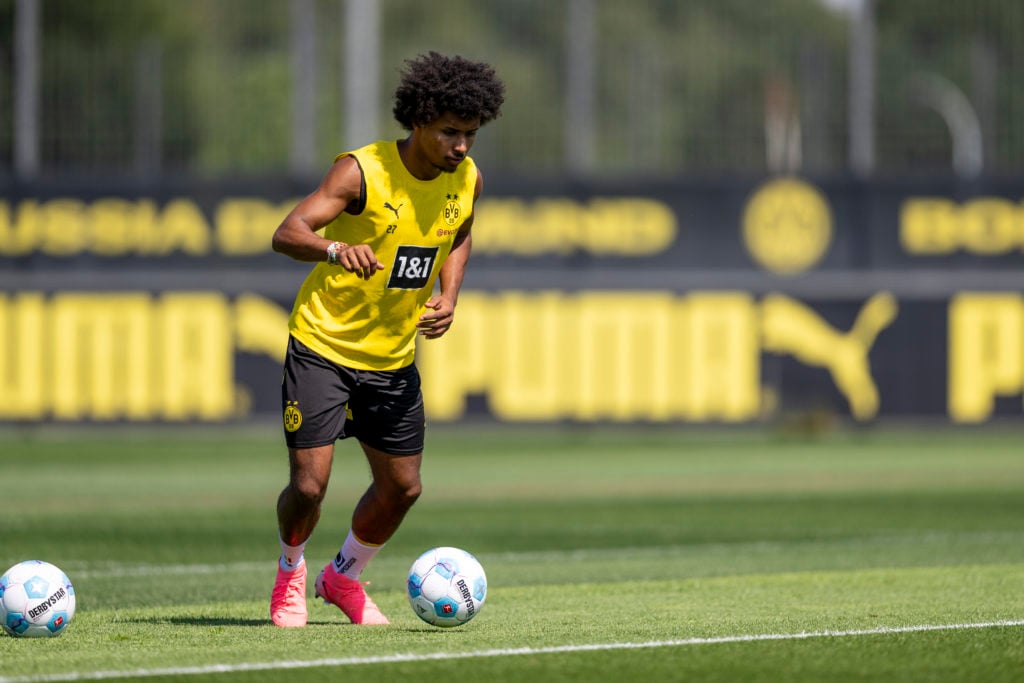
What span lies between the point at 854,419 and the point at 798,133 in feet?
15.0

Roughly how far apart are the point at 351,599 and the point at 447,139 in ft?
7.10

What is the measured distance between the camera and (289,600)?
8.16 m

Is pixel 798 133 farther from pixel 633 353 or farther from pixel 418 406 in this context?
A: pixel 418 406

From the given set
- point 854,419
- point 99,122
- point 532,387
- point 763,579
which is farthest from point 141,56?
point 763,579

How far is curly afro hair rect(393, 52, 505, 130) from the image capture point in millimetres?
7941

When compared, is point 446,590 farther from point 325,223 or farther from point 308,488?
point 325,223

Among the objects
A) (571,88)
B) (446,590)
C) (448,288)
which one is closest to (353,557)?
(446,590)

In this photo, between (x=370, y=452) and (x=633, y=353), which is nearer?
(x=370, y=452)

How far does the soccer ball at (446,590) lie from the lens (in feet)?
25.3

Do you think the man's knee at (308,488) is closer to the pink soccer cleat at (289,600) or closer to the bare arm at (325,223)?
the pink soccer cleat at (289,600)

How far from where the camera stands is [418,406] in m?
8.34

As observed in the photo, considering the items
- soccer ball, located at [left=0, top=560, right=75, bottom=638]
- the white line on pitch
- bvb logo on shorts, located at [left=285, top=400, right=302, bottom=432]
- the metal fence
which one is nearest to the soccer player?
bvb logo on shorts, located at [left=285, top=400, right=302, bottom=432]

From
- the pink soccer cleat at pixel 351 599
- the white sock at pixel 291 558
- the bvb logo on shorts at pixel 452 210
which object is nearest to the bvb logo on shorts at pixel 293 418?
the white sock at pixel 291 558

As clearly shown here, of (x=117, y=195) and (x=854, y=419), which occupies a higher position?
(x=117, y=195)
